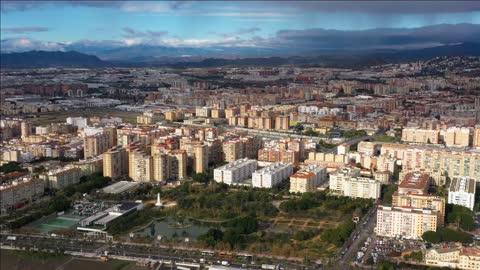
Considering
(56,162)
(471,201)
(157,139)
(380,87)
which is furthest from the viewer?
(380,87)

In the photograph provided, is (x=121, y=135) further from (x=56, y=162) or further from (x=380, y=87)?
(x=380, y=87)

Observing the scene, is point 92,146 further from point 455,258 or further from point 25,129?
point 455,258

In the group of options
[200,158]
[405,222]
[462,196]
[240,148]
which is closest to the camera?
[405,222]

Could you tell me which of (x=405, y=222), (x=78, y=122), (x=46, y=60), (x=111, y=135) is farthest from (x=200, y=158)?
(x=46, y=60)

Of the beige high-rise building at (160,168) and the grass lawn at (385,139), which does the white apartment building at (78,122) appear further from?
the grass lawn at (385,139)

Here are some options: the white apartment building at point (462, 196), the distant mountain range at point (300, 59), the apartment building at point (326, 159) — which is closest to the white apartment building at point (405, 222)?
the white apartment building at point (462, 196)

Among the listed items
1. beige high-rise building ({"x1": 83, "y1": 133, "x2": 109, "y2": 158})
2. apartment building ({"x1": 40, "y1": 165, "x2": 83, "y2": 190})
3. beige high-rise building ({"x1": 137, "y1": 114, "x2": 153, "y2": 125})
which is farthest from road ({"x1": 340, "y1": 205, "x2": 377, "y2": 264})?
beige high-rise building ({"x1": 137, "y1": 114, "x2": 153, "y2": 125})

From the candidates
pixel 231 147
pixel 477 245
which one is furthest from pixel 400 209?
pixel 231 147
